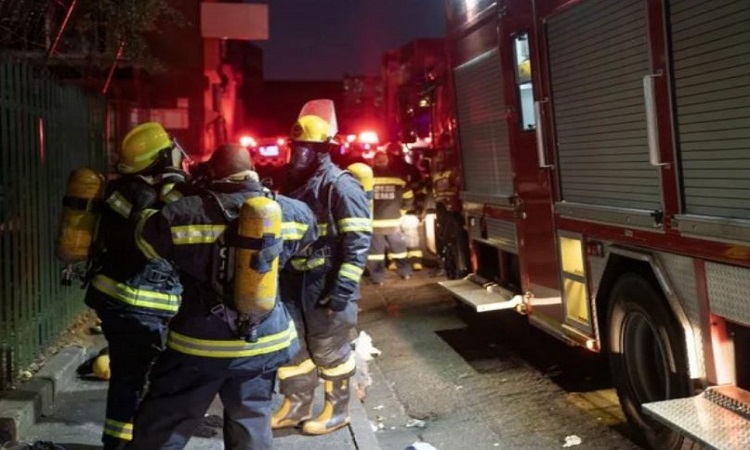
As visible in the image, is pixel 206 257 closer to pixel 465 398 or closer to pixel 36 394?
pixel 36 394

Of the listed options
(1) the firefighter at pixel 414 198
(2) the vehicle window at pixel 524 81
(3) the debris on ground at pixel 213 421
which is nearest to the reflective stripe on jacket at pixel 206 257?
Answer: (3) the debris on ground at pixel 213 421

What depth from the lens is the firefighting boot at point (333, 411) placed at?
4410 millimetres

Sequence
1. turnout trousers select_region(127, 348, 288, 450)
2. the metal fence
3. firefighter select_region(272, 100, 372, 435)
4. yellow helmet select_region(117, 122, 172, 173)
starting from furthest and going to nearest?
the metal fence → firefighter select_region(272, 100, 372, 435) → yellow helmet select_region(117, 122, 172, 173) → turnout trousers select_region(127, 348, 288, 450)

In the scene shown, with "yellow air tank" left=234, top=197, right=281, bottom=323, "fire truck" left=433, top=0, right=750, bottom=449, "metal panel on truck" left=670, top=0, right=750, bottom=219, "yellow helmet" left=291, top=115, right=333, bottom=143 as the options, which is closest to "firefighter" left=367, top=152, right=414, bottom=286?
"fire truck" left=433, top=0, right=750, bottom=449

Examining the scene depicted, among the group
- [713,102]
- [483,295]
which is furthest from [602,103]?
[483,295]

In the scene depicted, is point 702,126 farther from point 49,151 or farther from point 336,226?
point 49,151

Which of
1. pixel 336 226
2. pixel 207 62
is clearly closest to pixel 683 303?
pixel 336 226

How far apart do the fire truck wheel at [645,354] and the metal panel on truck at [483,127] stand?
1.86 metres

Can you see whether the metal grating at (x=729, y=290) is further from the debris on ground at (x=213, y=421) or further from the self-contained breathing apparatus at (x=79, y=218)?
the self-contained breathing apparatus at (x=79, y=218)

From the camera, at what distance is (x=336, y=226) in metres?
4.37

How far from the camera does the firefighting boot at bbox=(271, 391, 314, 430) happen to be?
450cm

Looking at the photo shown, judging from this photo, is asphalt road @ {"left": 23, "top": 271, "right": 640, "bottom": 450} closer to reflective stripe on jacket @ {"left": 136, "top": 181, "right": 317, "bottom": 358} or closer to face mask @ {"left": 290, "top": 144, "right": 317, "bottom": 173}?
reflective stripe on jacket @ {"left": 136, "top": 181, "right": 317, "bottom": 358}

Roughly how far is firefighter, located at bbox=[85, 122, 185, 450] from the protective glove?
2.99 feet

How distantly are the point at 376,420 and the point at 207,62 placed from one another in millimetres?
20242
